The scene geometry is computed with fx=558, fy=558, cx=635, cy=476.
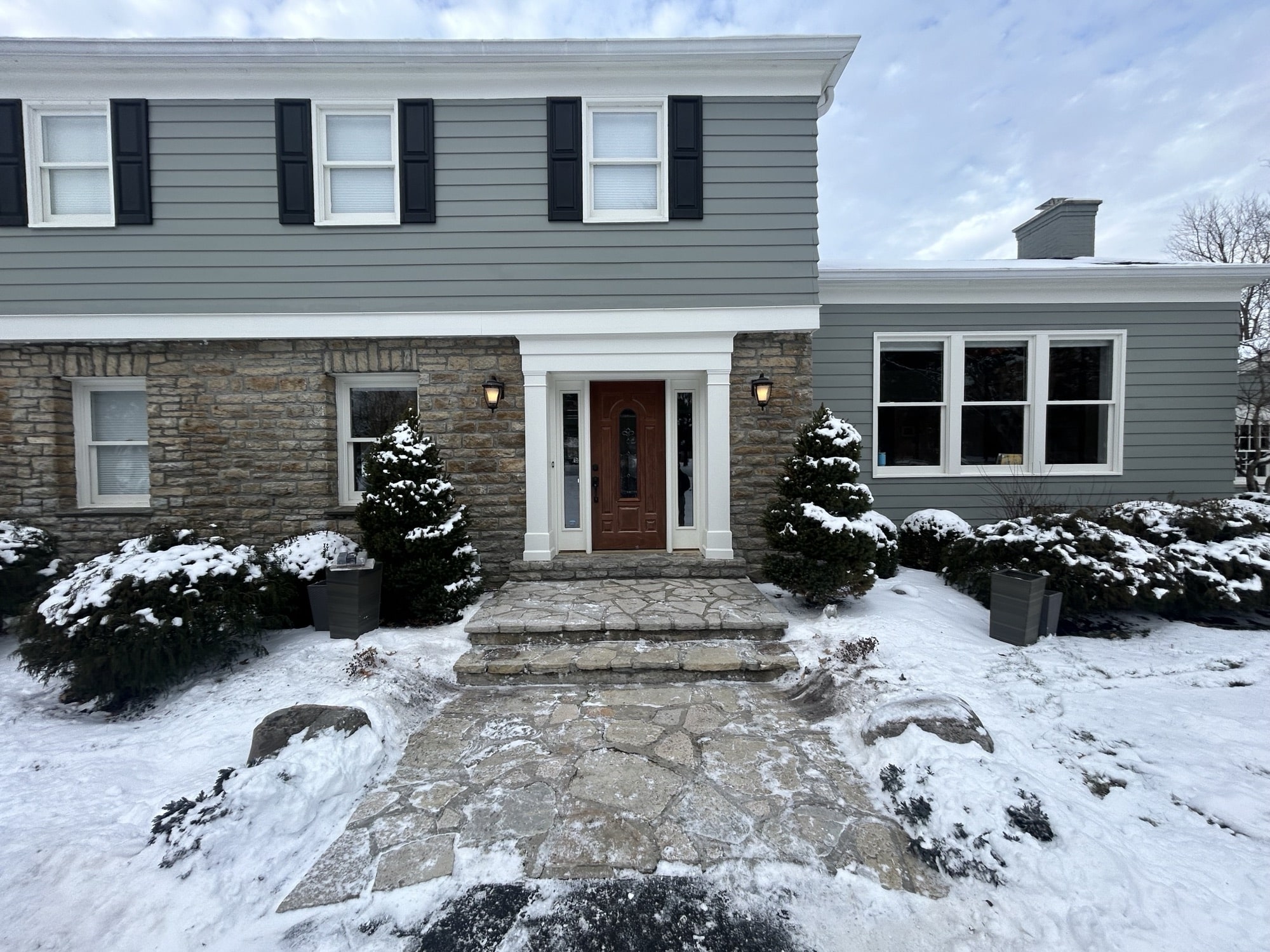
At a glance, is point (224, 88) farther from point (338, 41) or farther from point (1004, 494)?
point (1004, 494)

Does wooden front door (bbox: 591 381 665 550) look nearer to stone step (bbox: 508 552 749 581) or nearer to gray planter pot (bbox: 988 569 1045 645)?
stone step (bbox: 508 552 749 581)

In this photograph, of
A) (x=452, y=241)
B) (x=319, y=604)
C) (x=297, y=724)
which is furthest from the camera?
(x=452, y=241)

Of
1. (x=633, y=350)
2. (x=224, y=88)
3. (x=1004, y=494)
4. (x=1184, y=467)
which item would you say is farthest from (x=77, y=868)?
(x=1184, y=467)

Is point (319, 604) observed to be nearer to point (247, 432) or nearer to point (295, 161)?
point (247, 432)

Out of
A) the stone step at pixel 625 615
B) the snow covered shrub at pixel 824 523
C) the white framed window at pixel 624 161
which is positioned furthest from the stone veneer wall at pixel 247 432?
the snow covered shrub at pixel 824 523

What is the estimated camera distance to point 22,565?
200 inches

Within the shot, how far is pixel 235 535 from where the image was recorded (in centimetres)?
593

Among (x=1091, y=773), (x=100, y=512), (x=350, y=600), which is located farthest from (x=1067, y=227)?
(x=100, y=512)

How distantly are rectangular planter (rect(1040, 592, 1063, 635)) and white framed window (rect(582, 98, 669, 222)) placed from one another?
4909mm

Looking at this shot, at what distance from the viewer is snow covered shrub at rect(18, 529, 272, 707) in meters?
3.66

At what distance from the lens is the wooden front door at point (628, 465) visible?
21.1 ft

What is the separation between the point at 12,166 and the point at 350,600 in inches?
229

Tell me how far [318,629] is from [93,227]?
4.81 m

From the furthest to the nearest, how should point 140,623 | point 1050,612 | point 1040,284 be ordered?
1. point 1040,284
2. point 1050,612
3. point 140,623
